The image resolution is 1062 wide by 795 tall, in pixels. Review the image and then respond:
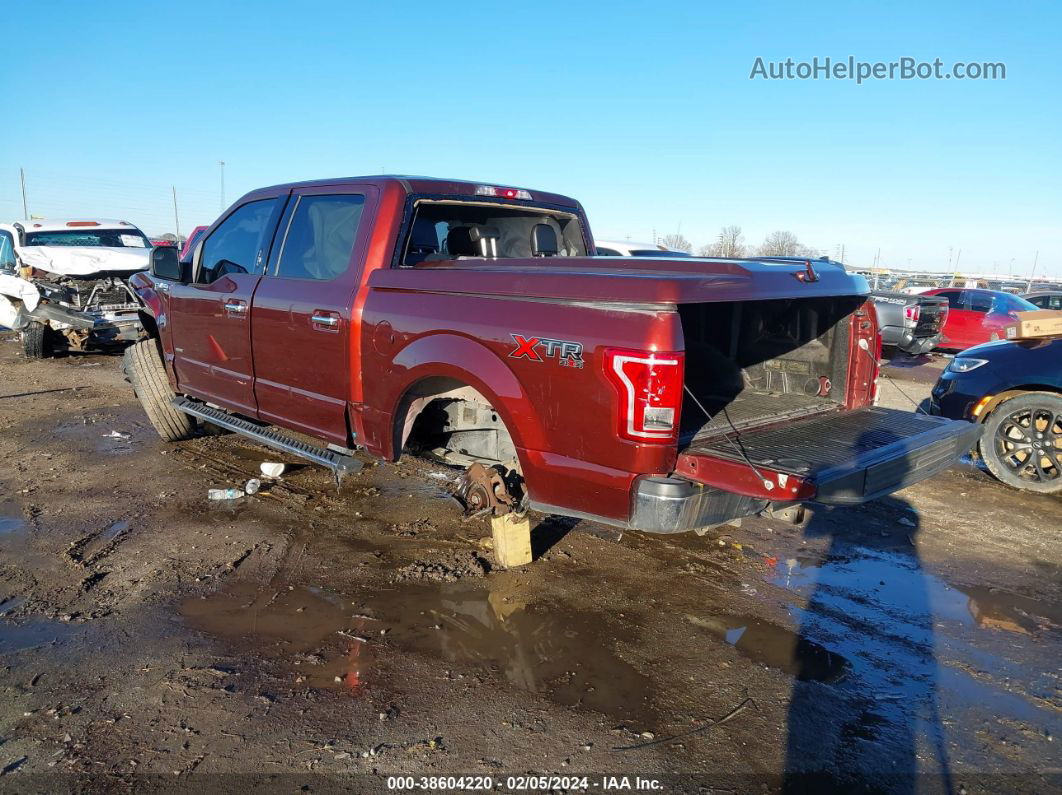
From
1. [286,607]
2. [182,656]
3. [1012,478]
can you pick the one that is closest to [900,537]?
[1012,478]

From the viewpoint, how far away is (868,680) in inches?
126

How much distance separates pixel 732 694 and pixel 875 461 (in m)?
1.19

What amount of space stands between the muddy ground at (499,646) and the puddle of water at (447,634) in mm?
14

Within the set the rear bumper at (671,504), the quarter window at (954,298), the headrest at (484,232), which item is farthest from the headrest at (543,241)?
the quarter window at (954,298)

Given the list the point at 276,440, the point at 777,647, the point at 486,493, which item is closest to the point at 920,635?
the point at 777,647

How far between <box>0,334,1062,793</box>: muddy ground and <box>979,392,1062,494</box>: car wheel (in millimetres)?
511

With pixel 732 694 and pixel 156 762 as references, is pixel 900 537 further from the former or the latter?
pixel 156 762

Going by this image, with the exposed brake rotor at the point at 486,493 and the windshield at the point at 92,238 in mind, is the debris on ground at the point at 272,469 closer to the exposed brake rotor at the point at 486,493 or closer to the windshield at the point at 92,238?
the exposed brake rotor at the point at 486,493

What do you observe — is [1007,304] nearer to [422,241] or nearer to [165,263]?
[422,241]

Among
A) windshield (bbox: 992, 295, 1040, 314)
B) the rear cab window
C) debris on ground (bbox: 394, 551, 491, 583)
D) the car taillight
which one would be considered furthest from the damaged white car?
windshield (bbox: 992, 295, 1040, 314)

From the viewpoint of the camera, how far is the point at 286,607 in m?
3.71

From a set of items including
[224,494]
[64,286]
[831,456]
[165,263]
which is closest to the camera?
[831,456]

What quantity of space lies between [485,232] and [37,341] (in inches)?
378

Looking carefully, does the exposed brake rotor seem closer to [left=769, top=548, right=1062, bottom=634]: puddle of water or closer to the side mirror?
[left=769, top=548, right=1062, bottom=634]: puddle of water
